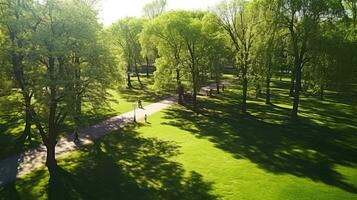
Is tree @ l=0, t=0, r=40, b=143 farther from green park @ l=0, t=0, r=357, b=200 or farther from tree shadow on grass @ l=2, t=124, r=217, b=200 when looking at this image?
tree shadow on grass @ l=2, t=124, r=217, b=200

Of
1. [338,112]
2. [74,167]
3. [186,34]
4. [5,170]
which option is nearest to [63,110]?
[74,167]

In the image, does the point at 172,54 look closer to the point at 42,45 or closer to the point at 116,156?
the point at 116,156

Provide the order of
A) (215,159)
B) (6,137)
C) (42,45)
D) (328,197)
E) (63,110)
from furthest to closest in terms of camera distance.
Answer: (6,137)
(215,159)
(63,110)
(42,45)
(328,197)

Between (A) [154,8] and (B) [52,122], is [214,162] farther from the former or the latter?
(A) [154,8]

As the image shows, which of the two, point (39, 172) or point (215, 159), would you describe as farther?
point (215, 159)

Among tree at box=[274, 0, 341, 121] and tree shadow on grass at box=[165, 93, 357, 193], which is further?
tree at box=[274, 0, 341, 121]

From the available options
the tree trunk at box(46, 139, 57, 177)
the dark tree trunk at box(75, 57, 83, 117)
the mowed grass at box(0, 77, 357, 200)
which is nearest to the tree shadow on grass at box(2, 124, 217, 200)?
the mowed grass at box(0, 77, 357, 200)
